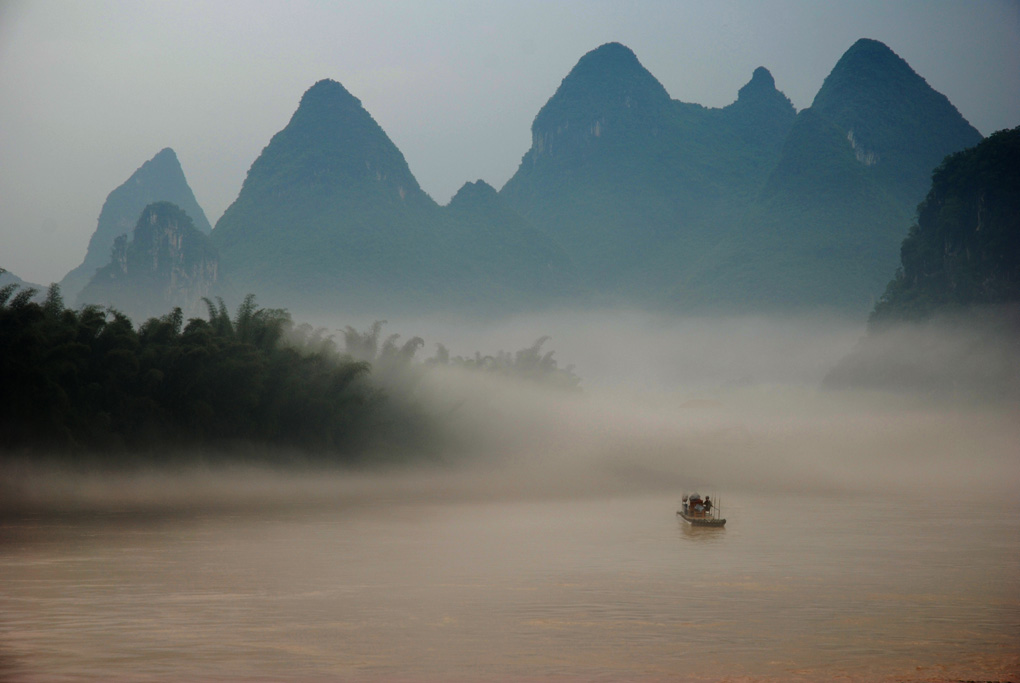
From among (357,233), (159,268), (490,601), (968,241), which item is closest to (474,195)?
(357,233)

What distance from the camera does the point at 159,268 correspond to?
144750 millimetres

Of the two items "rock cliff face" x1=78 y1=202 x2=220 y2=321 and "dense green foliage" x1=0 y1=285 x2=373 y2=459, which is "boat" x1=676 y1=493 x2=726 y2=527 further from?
"rock cliff face" x1=78 y1=202 x2=220 y2=321

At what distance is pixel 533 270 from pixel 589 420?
110 meters

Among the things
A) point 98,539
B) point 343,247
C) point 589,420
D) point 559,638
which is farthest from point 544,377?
point 343,247

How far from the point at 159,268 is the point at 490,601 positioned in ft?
439

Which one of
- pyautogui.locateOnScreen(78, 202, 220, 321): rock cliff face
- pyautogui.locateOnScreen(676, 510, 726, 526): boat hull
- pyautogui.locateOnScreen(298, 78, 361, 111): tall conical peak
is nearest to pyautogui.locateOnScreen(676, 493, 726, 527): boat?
pyautogui.locateOnScreen(676, 510, 726, 526): boat hull

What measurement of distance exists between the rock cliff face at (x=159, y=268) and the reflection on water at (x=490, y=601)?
11393 centimetres

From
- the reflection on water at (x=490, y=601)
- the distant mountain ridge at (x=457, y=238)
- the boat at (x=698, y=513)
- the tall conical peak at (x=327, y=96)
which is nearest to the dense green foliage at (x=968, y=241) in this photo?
the distant mountain ridge at (x=457, y=238)

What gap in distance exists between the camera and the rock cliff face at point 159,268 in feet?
471

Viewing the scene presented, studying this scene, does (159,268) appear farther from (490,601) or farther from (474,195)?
(490,601)

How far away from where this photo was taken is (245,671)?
14.2 metres

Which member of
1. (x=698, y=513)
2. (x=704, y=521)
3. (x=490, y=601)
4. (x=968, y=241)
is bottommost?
(x=490, y=601)

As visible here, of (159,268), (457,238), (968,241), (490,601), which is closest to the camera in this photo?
(490,601)

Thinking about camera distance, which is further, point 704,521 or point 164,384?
point 164,384
